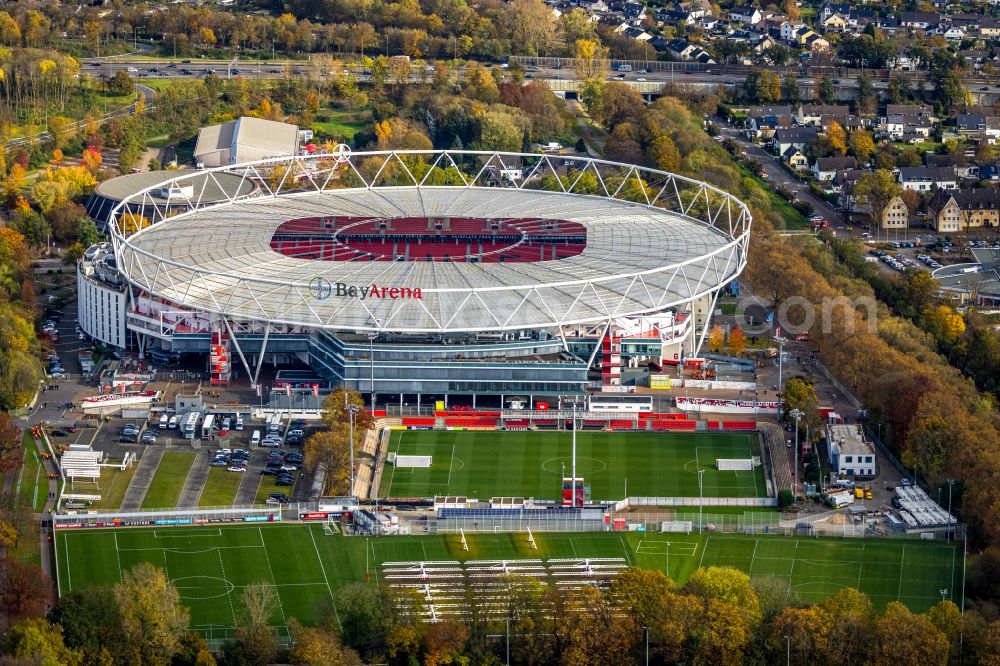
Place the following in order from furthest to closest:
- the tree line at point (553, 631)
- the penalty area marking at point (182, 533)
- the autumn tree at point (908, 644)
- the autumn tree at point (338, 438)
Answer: the autumn tree at point (338, 438)
the penalty area marking at point (182, 533)
the tree line at point (553, 631)
the autumn tree at point (908, 644)

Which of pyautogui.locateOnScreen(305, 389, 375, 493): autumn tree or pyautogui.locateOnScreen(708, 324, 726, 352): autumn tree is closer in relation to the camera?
pyautogui.locateOnScreen(305, 389, 375, 493): autumn tree

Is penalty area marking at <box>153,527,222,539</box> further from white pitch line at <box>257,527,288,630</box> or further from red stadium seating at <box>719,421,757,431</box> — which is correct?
red stadium seating at <box>719,421,757,431</box>

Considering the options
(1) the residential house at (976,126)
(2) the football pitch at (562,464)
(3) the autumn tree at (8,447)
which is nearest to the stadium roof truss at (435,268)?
(2) the football pitch at (562,464)

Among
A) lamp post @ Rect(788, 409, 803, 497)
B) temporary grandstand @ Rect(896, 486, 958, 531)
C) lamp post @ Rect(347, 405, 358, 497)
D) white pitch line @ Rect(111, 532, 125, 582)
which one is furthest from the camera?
lamp post @ Rect(788, 409, 803, 497)

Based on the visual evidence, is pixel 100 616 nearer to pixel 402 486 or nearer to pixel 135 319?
pixel 402 486

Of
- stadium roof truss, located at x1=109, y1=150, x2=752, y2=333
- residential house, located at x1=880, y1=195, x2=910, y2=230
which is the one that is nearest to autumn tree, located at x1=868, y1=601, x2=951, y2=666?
stadium roof truss, located at x1=109, y1=150, x2=752, y2=333

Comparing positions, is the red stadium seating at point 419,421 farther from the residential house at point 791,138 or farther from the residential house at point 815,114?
the residential house at point 815,114
